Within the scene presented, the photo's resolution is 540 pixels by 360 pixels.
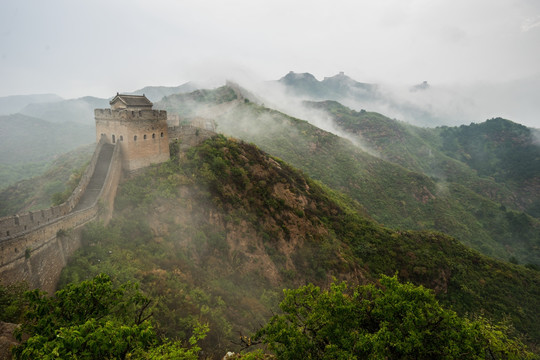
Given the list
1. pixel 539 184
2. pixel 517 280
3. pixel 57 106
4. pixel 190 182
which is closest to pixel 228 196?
pixel 190 182

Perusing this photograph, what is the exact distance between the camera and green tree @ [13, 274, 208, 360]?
213 inches

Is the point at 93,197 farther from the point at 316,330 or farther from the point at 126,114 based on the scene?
the point at 316,330

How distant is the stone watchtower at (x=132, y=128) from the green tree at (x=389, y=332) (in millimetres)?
19285

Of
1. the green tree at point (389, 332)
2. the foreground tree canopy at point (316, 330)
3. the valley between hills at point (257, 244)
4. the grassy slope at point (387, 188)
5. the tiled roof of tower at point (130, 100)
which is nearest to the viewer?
the foreground tree canopy at point (316, 330)

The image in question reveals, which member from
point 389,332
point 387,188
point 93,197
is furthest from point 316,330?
point 387,188

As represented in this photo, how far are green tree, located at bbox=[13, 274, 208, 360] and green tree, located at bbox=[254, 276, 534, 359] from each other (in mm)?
4099

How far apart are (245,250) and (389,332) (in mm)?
16656

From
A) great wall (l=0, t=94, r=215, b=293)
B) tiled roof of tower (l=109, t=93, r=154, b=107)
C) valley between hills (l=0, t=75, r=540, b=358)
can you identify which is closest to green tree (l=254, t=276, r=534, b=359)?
valley between hills (l=0, t=75, r=540, b=358)

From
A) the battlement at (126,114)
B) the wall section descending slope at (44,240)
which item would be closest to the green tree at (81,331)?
the wall section descending slope at (44,240)

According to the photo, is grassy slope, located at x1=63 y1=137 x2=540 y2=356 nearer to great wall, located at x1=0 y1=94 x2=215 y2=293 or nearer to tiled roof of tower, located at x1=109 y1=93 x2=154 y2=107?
great wall, located at x1=0 y1=94 x2=215 y2=293

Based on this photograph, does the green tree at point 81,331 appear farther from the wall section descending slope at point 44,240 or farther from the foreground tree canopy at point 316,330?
the wall section descending slope at point 44,240

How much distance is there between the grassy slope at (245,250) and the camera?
15.6 meters

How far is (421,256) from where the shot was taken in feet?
95.8

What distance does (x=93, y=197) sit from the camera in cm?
1795
